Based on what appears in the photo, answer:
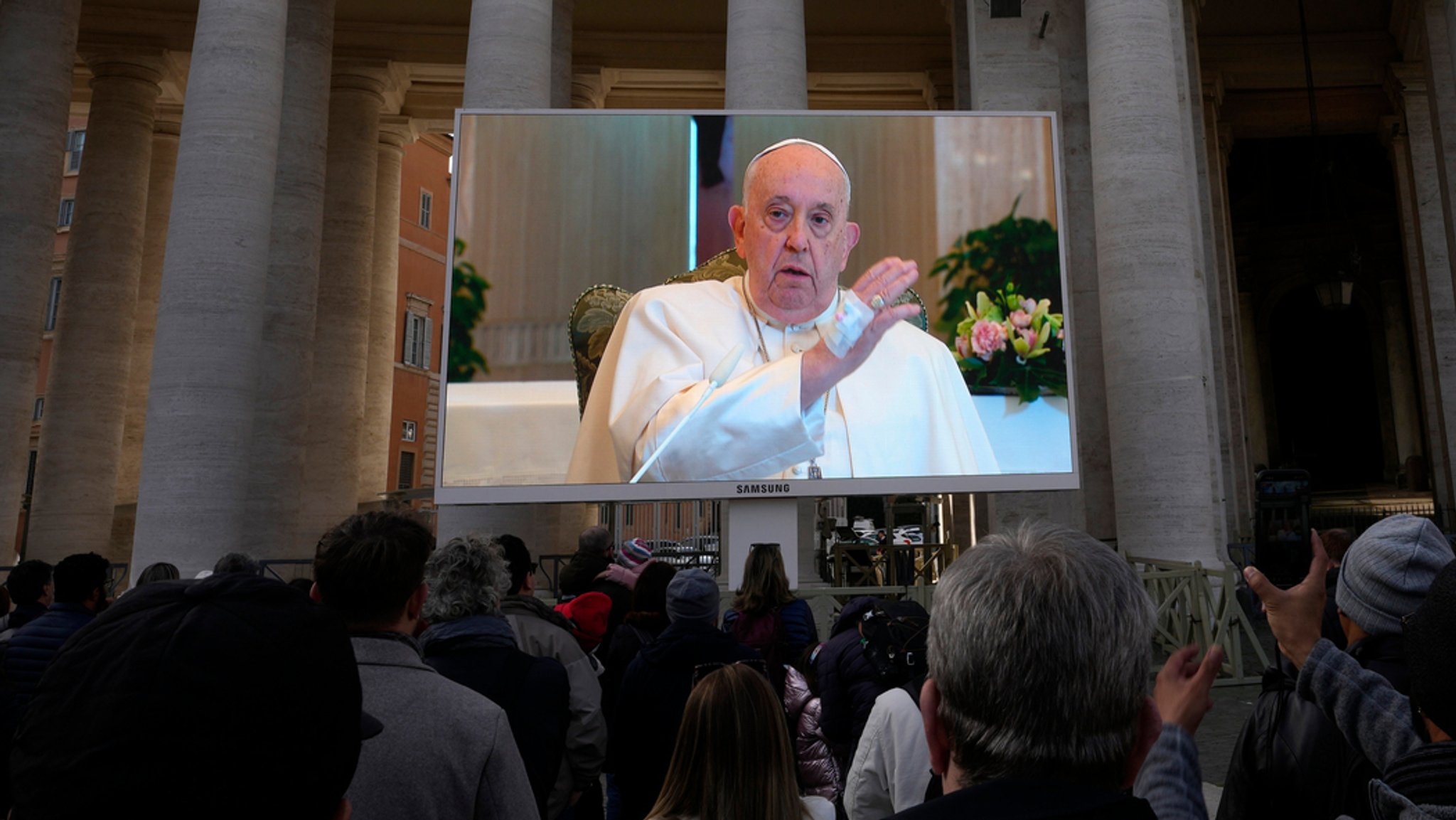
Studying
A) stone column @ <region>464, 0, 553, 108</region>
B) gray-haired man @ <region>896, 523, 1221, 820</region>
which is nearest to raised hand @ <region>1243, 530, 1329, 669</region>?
gray-haired man @ <region>896, 523, 1221, 820</region>

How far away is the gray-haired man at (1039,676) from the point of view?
5.07ft

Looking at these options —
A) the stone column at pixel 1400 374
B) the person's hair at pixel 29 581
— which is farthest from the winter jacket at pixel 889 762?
the stone column at pixel 1400 374

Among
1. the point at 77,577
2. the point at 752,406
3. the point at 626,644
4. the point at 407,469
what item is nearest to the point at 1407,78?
the point at 752,406

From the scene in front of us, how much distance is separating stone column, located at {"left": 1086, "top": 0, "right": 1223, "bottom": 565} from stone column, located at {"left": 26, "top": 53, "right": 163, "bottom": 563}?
55.4 feet

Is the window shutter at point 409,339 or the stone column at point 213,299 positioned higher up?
the window shutter at point 409,339

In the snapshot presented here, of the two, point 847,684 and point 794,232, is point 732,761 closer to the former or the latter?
point 847,684

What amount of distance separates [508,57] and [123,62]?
1172cm

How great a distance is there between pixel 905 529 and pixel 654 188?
11.0 meters

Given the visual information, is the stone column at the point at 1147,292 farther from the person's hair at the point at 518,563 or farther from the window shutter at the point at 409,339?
the window shutter at the point at 409,339

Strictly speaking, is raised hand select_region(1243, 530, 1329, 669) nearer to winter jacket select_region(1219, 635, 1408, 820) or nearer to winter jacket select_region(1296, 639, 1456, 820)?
winter jacket select_region(1296, 639, 1456, 820)

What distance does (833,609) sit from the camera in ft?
38.2

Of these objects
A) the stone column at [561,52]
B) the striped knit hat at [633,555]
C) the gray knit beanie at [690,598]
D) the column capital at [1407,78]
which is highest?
the column capital at [1407,78]

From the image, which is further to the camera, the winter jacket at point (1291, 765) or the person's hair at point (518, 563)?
the person's hair at point (518, 563)

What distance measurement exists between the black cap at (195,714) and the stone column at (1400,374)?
112ft
